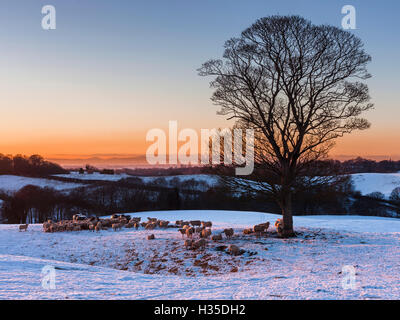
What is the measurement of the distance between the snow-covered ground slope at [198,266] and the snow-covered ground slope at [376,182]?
77.6m

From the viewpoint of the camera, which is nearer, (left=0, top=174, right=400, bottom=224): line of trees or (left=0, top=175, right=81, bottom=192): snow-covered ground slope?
(left=0, top=174, right=400, bottom=224): line of trees

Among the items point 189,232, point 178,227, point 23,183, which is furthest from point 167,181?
point 189,232

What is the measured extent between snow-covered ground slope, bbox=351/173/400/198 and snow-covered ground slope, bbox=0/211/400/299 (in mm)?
77594

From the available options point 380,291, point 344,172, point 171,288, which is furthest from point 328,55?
point 171,288

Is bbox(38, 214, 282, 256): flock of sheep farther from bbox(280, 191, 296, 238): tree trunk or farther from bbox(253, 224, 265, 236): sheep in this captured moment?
bbox(280, 191, 296, 238): tree trunk

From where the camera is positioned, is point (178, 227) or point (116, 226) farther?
point (178, 227)

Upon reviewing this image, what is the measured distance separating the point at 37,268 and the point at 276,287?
8828mm

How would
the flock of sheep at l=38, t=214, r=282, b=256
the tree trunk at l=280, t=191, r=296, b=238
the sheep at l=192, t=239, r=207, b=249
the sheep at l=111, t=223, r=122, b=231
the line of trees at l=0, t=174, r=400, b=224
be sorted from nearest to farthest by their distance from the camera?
the sheep at l=192, t=239, r=207, b=249 < the tree trunk at l=280, t=191, r=296, b=238 < the flock of sheep at l=38, t=214, r=282, b=256 < the sheep at l=111, t=223, r=122, b=231 < the line of trees at l=0, t=174, r=400, b=224

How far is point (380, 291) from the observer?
333 inches

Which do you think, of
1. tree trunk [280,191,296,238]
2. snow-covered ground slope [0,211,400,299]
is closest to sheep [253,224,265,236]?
snow-covered ground slope [0,211,400,299]

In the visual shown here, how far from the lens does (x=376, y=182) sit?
103 meters

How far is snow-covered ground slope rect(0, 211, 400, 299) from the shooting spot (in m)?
8.34

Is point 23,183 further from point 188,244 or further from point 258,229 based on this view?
point 258,229

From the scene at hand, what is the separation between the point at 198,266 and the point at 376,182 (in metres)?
106
